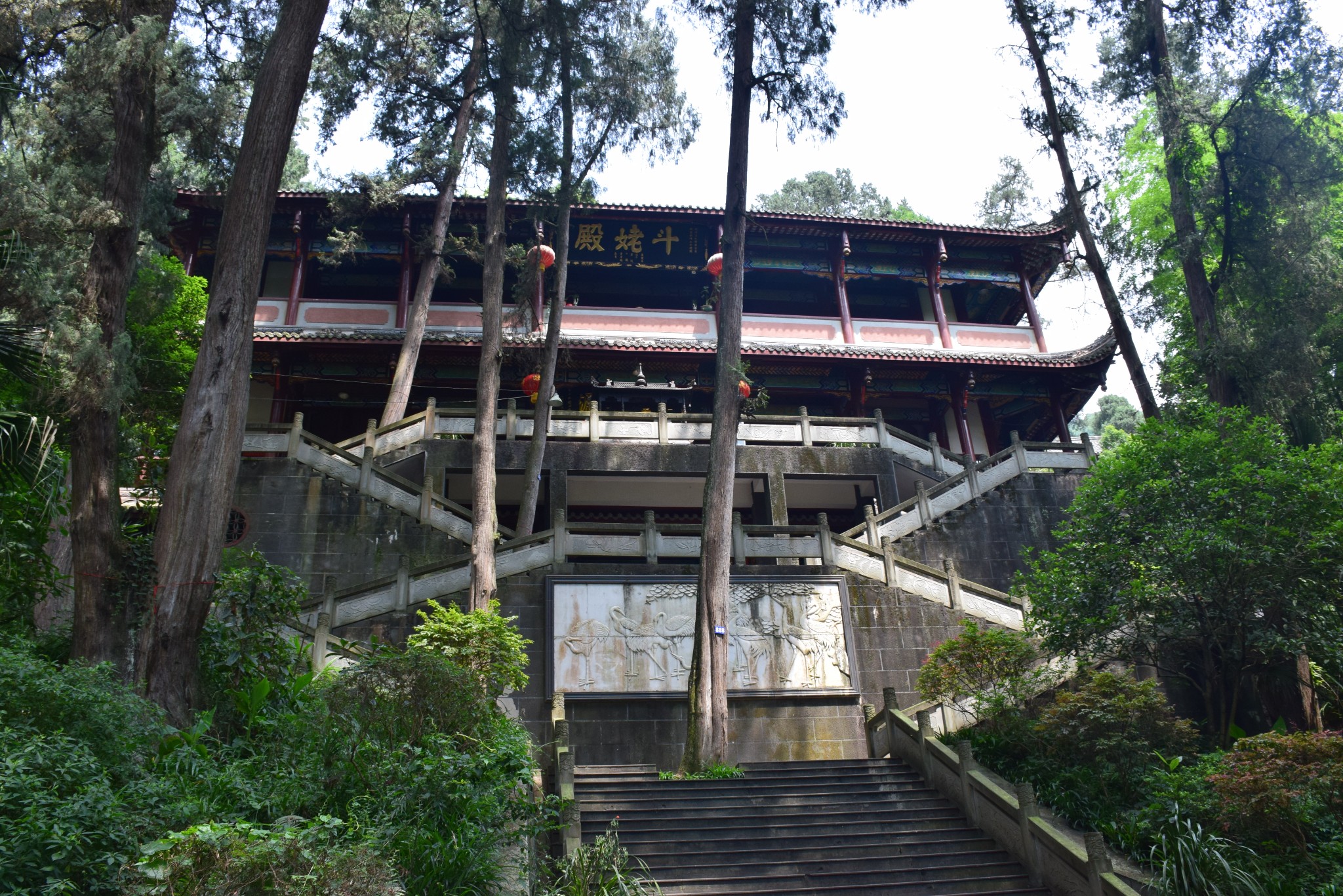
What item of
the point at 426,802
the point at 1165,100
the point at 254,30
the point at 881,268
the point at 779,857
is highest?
the point at 881,268

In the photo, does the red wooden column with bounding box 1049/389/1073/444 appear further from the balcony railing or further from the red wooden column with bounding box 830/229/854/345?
the red wooden column with bounding box 830/229/854/345

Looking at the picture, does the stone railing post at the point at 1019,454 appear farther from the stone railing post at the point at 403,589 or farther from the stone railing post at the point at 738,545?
the stone railing post at the point at 403,589

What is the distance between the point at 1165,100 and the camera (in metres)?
14.7

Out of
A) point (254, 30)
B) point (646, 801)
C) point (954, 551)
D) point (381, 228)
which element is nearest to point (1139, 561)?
point (954, 551)

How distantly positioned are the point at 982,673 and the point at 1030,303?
13.0m

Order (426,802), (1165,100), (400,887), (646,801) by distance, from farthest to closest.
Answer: (1165,100) < (646,801) < (426,802) < (400,887)

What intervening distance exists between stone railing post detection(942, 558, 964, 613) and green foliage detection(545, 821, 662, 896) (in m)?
7.69

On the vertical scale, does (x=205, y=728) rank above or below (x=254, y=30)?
below

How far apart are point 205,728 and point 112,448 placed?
9.93 ft

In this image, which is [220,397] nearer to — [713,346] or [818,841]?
[818,841]

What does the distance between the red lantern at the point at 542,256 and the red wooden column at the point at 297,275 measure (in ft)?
17.1

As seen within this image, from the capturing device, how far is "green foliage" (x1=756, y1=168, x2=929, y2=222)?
36.8 m

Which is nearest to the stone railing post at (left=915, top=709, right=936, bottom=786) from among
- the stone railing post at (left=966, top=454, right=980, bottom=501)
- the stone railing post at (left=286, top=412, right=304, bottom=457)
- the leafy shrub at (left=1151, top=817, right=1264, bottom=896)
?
the leafy shrub at (left=1151, top=817, right=1264, bottom=896)

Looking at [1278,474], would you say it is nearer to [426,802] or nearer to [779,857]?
[779,857]
